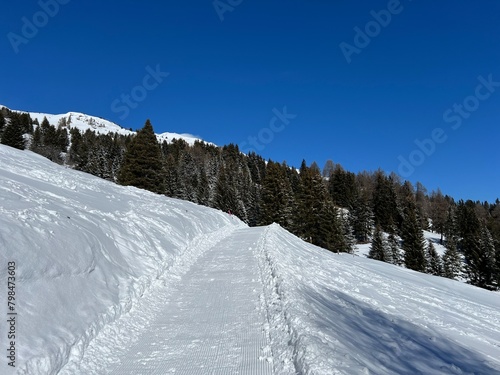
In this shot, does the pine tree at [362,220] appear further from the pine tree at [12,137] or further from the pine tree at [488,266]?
the pine tree at [12,137]

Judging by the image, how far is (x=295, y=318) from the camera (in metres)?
7.11

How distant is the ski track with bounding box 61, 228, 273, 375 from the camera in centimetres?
580

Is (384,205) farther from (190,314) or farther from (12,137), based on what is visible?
(12,137)

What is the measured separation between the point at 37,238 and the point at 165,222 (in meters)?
10.5

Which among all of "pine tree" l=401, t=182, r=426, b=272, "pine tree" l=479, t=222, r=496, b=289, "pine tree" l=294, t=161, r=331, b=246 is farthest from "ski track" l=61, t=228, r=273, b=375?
"pine tree" l=479, t=222, r=496, b=289

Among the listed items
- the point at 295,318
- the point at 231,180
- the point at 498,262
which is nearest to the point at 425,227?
the point at 498,262

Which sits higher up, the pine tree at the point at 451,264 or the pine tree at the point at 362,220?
the pine tree at the point at 362,220

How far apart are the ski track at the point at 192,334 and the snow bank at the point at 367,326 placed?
466 mm

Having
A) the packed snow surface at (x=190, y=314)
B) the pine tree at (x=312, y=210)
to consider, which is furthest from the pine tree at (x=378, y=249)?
the packed snow surface at (x=190, y=314)

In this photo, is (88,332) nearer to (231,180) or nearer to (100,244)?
(100,244)

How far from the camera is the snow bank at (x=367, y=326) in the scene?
584 cm

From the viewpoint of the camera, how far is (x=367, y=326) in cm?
877

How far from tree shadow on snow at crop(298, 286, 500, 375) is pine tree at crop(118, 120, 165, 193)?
35.1 metres

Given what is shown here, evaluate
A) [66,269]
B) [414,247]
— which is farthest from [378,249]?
[66,269]
